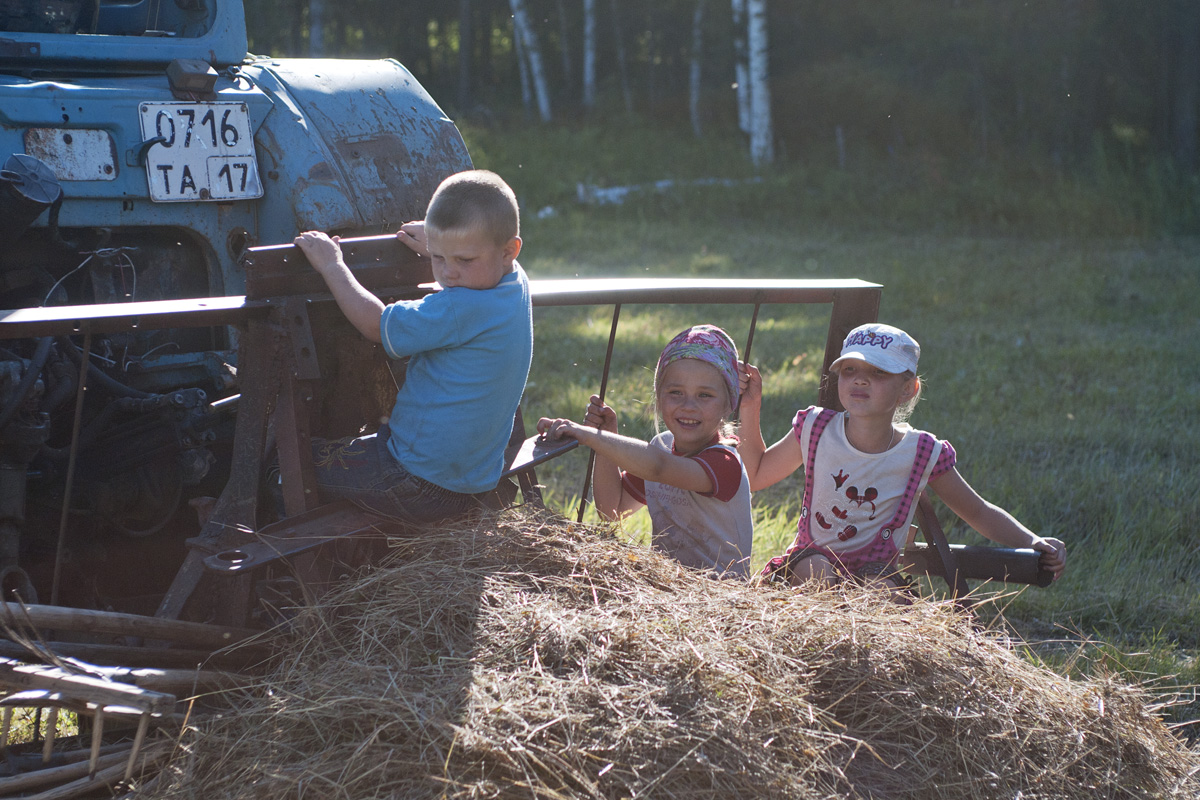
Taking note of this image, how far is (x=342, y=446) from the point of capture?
2.75 meters

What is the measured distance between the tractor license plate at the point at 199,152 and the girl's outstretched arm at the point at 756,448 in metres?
1.64

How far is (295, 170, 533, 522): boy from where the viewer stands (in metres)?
2.59

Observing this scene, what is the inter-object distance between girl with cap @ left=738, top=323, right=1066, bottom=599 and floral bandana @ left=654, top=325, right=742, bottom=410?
1.07 ft

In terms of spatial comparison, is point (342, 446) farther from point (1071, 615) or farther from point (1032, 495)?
point (1032, 495)

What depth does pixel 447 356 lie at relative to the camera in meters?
2.70

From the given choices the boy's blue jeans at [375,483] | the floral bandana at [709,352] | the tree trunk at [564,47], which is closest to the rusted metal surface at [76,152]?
the boy's blue jeans at [375,483]

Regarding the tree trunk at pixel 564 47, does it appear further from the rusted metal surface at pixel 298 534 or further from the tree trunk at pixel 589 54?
the rusted metal surface at pixel 298 534

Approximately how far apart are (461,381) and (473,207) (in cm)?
41

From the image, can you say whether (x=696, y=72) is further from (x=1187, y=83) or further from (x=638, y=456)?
(x=638, y=456)

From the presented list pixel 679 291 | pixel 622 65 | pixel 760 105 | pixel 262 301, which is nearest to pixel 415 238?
pixel 262 301

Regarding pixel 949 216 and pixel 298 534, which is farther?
pixel 949 216

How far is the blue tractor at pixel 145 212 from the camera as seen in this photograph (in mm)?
2939

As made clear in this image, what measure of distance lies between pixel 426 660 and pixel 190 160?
1.93 meters

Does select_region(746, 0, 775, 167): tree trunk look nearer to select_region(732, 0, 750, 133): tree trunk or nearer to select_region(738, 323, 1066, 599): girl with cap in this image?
select_region(732, 0, 750, 133): tree trunk
